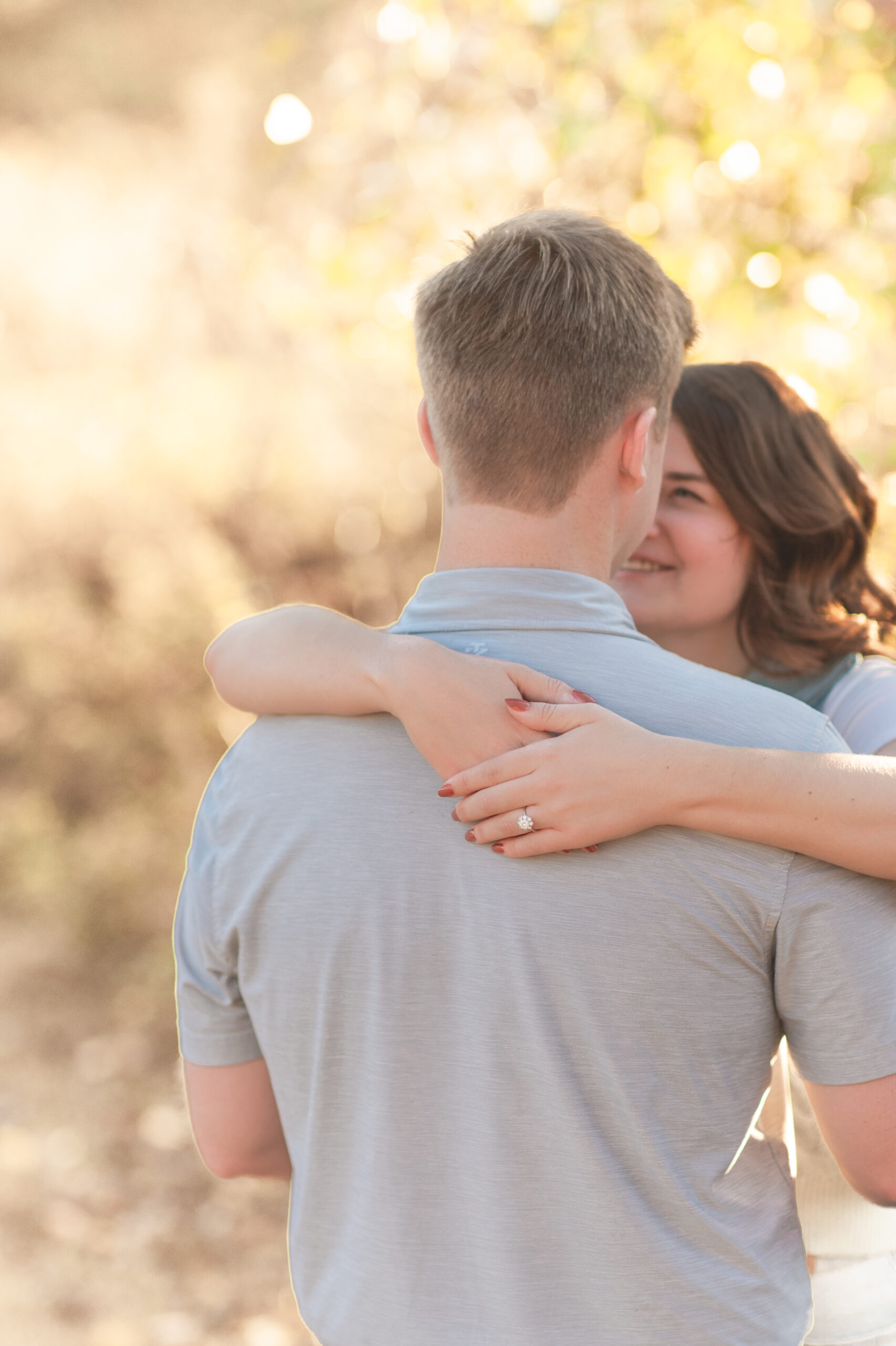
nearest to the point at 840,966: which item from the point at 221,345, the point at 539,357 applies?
the point at 539,357

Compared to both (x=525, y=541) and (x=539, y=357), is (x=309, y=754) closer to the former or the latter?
(x=525, y=541)

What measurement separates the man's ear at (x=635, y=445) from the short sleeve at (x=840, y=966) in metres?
0.52

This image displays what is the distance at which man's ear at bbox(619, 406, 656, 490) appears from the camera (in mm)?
1357

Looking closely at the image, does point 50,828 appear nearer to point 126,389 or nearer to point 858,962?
point 126,389

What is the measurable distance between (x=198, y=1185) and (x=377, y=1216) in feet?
12.4

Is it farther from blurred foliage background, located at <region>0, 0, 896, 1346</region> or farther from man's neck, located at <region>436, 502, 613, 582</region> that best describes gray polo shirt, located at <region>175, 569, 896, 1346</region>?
blurred foliage background, located at <region>0, 0, 896, 1346</region>

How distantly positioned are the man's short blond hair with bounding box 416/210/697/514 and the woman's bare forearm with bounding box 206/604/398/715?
9.9 inches

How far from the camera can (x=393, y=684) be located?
1270 mm

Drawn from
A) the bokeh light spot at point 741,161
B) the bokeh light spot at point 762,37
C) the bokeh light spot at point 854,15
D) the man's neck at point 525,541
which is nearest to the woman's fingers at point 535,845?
the man's neck at point 525,541

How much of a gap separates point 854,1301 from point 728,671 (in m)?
1.26

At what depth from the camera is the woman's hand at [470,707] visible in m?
1.21

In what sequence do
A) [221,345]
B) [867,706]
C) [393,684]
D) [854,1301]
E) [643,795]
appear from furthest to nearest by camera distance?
[221,345]
[867,706]
[854,1301]
[393,684]
[643,795]

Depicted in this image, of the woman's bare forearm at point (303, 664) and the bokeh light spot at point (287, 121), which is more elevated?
the bokeh light spot at point (287, 121)

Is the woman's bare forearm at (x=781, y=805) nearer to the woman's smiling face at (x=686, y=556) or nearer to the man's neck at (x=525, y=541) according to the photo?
the man's neck at (x=525, y=541)
